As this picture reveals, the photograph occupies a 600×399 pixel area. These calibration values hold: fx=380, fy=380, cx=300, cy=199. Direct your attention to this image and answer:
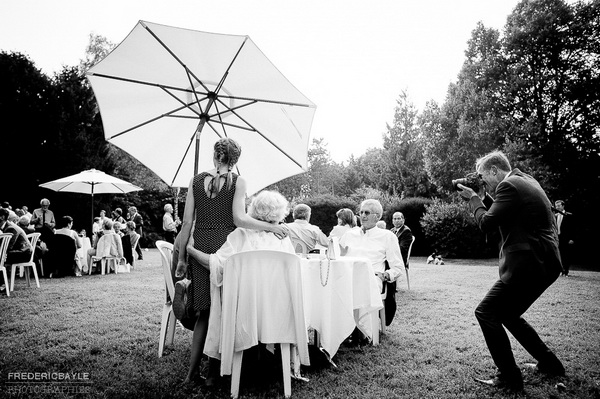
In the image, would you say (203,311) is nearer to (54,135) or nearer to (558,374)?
(558,374)

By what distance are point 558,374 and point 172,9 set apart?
10540mm

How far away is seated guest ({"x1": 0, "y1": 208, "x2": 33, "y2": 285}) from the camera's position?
7.05 meters

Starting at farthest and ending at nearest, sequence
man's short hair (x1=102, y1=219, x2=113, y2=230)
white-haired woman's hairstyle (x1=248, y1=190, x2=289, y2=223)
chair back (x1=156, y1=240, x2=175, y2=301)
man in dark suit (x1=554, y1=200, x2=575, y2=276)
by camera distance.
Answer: man in dark suit (x1=554, y1=200, x2=575, y2=276), man's short hair (x1=102, y1=219, x2=113, y2=230), chair back (x1=156, y1=240, x2=175, y2=301), white-haired woman's hairstyle (x1=248, y1=190, x2=289, y2=223)

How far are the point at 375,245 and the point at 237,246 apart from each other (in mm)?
2535

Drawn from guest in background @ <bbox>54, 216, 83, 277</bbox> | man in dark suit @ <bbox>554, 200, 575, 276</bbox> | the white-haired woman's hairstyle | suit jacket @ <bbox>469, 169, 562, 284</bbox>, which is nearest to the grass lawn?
suit jacket @ <bbox>469, 169, 562, 284</bbox>

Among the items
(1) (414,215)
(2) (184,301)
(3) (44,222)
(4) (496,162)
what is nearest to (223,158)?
(2) (184,301)

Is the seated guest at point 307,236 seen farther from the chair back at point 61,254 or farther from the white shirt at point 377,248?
the chair back at point 61,254

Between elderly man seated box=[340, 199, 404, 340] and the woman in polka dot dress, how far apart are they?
206 centimetres

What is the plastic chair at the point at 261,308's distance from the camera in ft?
9.58

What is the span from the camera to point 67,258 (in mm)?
9938

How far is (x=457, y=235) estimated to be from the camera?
17.8 metres

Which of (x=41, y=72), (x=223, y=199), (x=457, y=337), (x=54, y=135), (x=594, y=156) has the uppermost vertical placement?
(x=41, y=72)

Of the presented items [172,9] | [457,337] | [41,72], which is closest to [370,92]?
[41,72]

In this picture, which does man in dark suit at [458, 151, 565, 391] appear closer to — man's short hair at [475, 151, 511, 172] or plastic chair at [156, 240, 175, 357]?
man's short hair at [475, 151, 511, 172]
